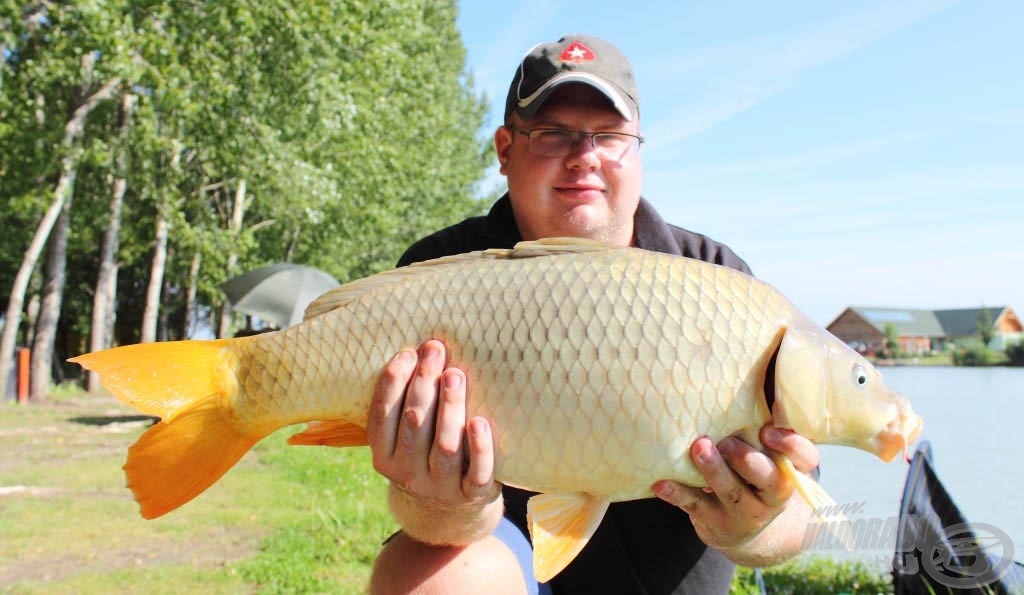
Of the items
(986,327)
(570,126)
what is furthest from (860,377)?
(986,327)

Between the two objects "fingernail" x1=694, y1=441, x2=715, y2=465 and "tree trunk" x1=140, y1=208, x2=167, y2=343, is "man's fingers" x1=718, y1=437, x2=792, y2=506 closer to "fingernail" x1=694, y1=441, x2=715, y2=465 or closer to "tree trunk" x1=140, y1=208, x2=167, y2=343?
"fingernail" x1=694, y1=441, x2=715, y2=465

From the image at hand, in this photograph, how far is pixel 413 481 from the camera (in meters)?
1.52

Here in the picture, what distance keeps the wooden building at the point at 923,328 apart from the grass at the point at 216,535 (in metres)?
13.3

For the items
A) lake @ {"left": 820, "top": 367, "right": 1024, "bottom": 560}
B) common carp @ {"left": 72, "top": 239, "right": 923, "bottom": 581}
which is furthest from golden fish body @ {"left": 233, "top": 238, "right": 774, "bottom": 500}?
lake @ {"left": 820, "top": 367, "right": 1024, "bottom": 560}

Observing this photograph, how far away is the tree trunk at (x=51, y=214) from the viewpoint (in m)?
8.39

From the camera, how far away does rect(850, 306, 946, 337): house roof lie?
16.5 m

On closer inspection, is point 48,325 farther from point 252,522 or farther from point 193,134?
point 252,522

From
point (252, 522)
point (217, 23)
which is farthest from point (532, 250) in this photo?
point (217, 23)

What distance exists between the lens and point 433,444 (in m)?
1.45

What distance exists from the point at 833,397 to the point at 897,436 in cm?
12

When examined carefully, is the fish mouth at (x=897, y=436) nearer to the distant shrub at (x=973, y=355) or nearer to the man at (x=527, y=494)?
the man at (x=527, y=494)

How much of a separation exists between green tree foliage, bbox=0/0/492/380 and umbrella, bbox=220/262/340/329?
1882 mm

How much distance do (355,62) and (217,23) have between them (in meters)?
2.13

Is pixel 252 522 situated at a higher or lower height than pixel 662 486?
lower
